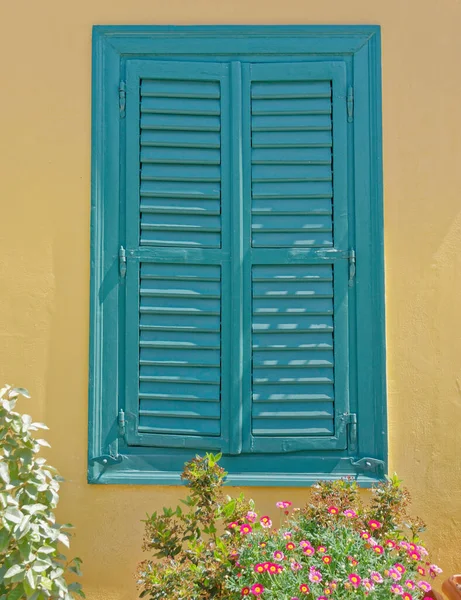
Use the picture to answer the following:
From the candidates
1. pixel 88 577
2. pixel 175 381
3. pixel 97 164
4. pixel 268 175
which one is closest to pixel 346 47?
pixel 268 175

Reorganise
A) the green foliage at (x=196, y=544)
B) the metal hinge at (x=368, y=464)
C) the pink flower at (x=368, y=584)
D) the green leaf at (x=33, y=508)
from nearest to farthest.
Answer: the pink flower at (x=368, y=584) → the green foliage at (x=196, y=544) → the green leaf at (x=33, y=508) → the metal hinge at (x=368, y=464)

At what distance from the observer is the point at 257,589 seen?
244cm

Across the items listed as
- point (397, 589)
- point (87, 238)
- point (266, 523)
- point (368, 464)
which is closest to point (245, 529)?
point (266, 523)

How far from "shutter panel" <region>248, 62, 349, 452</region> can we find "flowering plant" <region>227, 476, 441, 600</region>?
1.10ft

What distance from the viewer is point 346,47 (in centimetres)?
317

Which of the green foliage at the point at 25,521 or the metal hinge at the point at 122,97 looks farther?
the metal hinge at the point at 122,97

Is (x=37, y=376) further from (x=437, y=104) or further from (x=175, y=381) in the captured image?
(x=437, y=104)

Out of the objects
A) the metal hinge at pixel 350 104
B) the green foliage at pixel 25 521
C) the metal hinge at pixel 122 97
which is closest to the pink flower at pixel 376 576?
the green foliage at pixel 25 521

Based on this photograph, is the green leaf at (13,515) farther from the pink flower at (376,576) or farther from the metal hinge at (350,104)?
the metal hinge at (350,104)

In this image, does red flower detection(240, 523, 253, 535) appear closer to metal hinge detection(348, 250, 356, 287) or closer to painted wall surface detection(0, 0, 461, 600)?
painted wall surface detection(0, 0, 461, 600)

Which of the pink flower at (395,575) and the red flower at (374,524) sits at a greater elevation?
the red flower at (374,524)

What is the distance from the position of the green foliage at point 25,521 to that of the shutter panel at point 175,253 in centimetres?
44

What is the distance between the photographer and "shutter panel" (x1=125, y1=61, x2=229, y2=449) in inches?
122

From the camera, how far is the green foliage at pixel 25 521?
2.66m
